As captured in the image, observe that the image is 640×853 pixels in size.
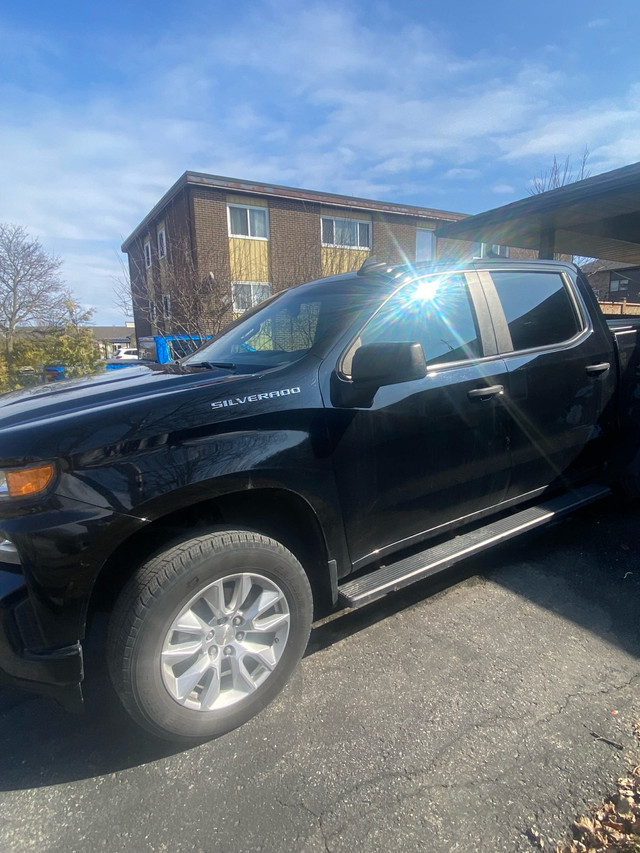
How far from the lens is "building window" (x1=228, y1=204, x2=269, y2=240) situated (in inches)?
722

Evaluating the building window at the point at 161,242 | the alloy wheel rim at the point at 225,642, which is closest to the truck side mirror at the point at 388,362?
the alloy wheel rim at the point at 225,642

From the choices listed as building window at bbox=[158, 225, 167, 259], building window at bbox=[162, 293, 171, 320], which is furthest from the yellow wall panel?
building window at bbox=[158, 225, 167, 259]

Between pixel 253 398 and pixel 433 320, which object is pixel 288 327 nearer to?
pixel 433 320

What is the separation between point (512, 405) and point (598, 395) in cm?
95

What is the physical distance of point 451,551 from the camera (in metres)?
2.70

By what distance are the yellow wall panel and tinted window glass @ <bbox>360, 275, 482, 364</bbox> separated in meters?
13.0

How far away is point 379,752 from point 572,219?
10.5 meters

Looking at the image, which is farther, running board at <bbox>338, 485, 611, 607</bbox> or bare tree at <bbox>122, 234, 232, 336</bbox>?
bare tree at <bbox>122, 234, 232, 336</bbox>

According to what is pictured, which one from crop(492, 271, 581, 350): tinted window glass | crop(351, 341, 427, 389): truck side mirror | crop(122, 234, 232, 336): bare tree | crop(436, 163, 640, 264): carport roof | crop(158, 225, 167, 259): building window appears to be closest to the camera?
crop(351, 341, 427, 389): truck side mirror

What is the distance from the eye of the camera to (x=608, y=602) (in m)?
2.92

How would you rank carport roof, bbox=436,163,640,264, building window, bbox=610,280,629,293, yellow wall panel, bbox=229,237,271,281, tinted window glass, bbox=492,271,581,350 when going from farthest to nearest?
building window, bbox=610,280,629,293, yellow wall panel, bbox=229,237,271,281, carport roof, bbox=436,163,640,264, tinted window glass, bbox=492,271,581,350

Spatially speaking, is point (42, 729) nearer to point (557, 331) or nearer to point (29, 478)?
point (29, 478)

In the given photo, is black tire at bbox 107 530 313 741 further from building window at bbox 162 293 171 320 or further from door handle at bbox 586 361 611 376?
building window at bbox 162 293 171 320

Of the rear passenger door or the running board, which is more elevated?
the rear passenger door
